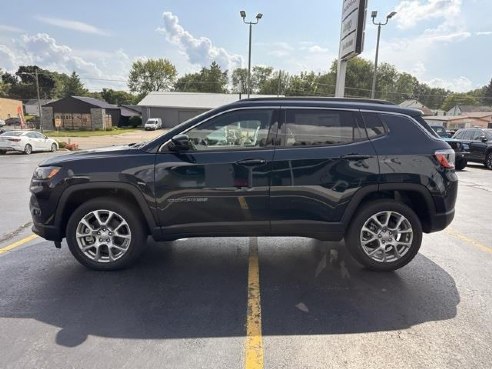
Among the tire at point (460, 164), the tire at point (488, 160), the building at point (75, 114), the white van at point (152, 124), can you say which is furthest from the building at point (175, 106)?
the tire at point (488, 160)

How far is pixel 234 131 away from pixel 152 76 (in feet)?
311

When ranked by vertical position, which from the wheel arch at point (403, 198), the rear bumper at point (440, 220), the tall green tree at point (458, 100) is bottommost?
the rear bumper at point (440, 220)

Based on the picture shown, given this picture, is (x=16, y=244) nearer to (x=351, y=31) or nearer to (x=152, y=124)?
(x=351, y=31)

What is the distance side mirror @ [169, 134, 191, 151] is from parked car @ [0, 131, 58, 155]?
20.8 metres

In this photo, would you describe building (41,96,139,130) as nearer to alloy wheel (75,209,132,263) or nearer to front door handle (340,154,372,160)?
alloy wheel (75,209,132,263)

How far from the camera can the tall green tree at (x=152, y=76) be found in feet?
300

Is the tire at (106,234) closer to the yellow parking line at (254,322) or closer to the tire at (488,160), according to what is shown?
the yellow parking line at (254,322)

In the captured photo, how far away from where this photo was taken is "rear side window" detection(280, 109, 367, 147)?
13.4 ft

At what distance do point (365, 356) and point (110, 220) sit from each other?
2858 millimetres

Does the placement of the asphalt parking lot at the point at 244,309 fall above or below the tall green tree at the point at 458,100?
below

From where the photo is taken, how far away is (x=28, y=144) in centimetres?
2161

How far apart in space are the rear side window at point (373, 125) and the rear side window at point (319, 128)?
0.29ft

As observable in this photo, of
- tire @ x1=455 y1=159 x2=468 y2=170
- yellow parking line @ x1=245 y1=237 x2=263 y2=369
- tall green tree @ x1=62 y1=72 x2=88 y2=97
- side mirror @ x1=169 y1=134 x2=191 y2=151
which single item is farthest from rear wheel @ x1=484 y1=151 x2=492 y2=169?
tall green tree @ x1=62 y1=72 x2=88 y2=97

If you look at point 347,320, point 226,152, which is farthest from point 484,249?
point 226,152
